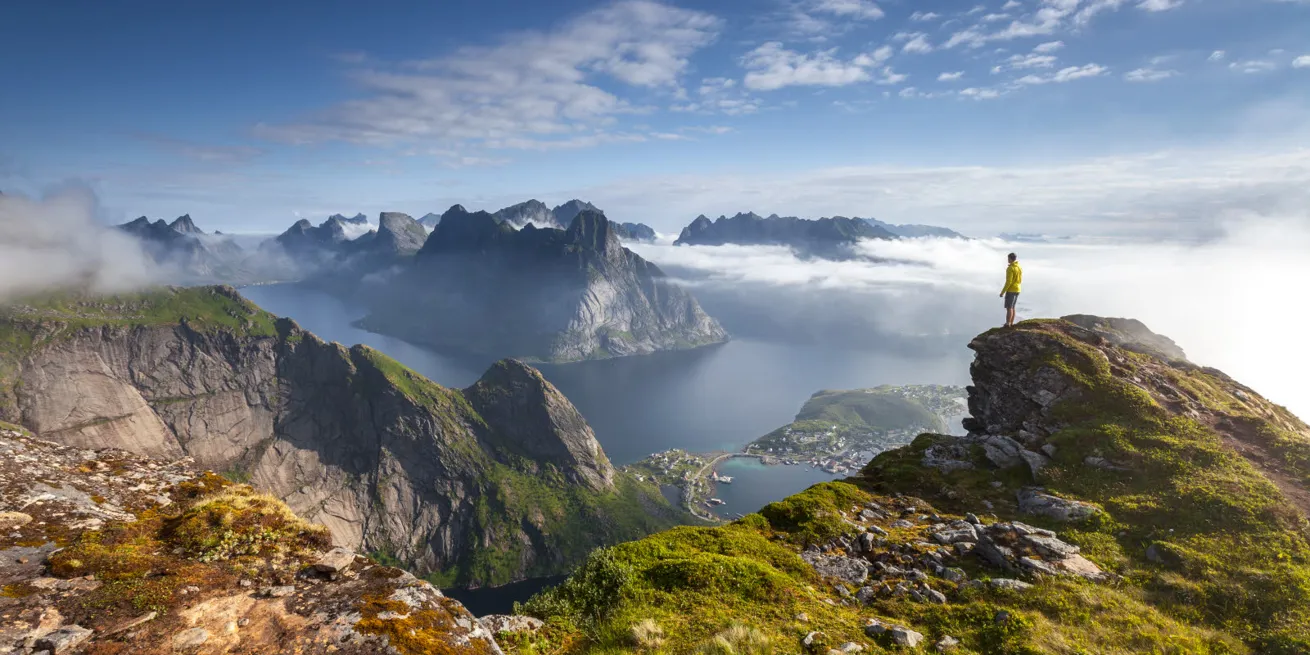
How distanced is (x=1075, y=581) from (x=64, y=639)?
75.3 feet

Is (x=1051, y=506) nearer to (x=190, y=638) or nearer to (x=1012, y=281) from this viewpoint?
(x=1012, y=281)

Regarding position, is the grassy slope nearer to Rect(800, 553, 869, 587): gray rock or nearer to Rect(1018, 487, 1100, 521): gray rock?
Rect(1018, 487, 1100, 521): gray rock

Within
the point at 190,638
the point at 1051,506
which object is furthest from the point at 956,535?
the point at 190,638

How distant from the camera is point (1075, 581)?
14.8 m

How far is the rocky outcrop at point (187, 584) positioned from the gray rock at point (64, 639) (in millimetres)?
20

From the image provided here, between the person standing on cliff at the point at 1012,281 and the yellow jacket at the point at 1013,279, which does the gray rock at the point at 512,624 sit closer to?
the person standing on cliff at the point at 1012,281

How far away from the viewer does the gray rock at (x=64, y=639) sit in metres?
7.55

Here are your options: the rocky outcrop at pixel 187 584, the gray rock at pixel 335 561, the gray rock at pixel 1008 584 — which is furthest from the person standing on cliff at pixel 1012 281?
the gray rock at pixel 335 561

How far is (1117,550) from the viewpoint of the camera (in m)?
16.7

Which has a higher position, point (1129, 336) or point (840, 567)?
point (1129, 336)

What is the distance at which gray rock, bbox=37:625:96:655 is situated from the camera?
7.55 m

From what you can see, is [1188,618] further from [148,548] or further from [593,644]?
[148,548]

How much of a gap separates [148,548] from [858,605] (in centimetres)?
1745

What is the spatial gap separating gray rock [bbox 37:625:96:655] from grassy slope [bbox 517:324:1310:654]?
7.03 metres
